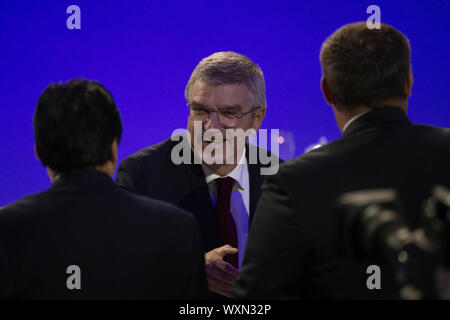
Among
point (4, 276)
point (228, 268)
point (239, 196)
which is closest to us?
point (4, 276)

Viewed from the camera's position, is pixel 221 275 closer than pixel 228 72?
Yes

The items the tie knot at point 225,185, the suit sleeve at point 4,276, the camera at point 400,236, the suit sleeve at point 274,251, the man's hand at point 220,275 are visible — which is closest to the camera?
the camera at point 400,236

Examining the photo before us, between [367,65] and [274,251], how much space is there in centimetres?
50

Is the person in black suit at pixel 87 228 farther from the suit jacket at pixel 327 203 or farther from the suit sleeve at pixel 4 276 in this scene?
the suit jacket at pixel 327 203

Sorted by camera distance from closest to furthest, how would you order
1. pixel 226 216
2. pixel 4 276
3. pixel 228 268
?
1. pixel 4 276
2. pixel 228 268
3. pixel 226 216

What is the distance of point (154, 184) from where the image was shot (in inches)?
87.4

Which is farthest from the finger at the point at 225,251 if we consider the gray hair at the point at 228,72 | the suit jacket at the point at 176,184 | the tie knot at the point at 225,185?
the gray hair at the point at 228,72

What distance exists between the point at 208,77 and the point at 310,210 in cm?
110

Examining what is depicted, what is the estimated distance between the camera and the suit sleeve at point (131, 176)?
7.15 feet

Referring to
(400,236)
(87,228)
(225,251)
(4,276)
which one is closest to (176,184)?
(225,251)

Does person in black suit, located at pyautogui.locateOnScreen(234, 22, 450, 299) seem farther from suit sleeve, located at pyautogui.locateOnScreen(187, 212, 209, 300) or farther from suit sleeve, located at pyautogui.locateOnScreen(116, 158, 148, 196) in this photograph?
suit sleeve, located at pyautogui.locateOnScreen(116, 158, 148, 196)

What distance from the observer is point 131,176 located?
220 cm

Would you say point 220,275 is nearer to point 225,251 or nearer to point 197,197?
point 225,251
